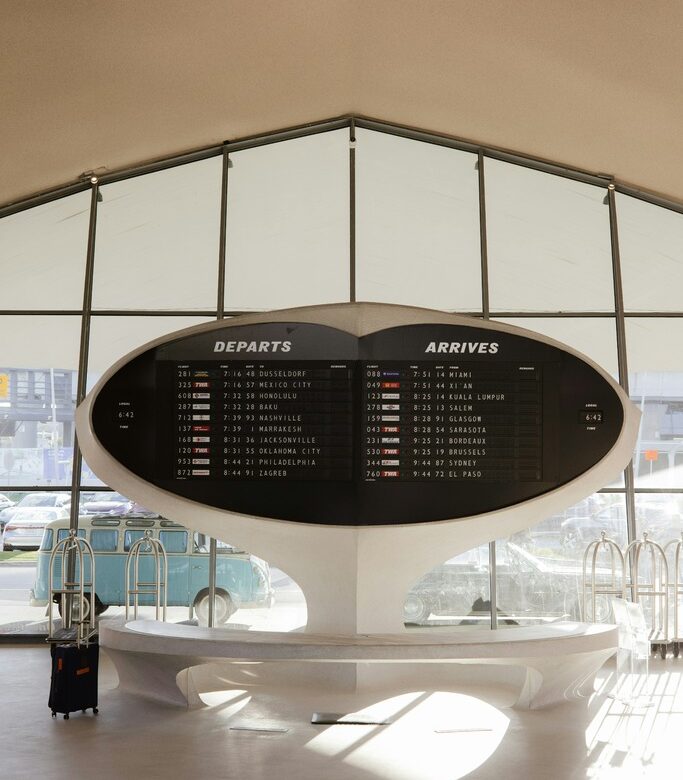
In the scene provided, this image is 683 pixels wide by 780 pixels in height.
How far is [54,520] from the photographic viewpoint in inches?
274

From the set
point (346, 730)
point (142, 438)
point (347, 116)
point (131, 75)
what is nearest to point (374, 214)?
point (347, 116)

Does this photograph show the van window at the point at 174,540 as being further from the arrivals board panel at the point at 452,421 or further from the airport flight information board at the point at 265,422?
the arrivals board panel at the point at 452,421

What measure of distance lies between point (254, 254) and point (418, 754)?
436 centimetres

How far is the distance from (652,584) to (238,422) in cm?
360

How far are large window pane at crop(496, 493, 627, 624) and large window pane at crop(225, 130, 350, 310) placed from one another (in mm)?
2514

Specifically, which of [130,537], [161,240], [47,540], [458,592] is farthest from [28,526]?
[458,592]

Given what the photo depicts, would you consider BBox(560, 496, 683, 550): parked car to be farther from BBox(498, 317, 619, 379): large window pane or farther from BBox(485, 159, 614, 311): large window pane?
BBox(485, 159, 614, 311): large window pane

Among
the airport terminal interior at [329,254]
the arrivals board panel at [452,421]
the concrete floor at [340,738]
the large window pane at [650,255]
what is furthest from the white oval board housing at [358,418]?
the large window pane at [650,255]

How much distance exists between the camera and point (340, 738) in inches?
165

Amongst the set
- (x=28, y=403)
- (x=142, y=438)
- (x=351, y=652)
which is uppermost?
(x=28, y=403)

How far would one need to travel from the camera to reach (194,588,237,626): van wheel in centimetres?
677

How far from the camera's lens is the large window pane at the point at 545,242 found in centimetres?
695

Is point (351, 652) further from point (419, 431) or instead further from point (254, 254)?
point (254, 254)

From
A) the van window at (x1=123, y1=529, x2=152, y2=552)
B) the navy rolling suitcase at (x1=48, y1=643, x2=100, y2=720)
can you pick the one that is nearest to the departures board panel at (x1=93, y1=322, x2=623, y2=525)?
the navy rolling suitcase at (x1=48, y1=643, x2=100, y2=720)
